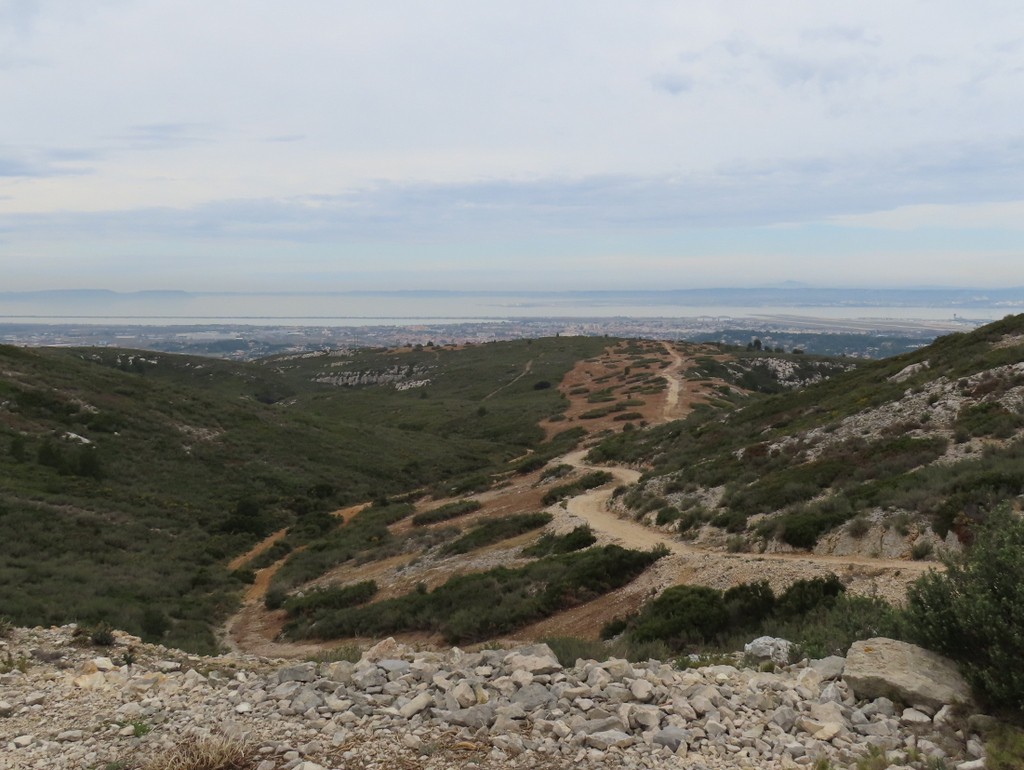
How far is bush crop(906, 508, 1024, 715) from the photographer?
19.4 feet

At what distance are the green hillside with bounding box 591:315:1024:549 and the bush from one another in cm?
764

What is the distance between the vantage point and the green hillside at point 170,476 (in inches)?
779

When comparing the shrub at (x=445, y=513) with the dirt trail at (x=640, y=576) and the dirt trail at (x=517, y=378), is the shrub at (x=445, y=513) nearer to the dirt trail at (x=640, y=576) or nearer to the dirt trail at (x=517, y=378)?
the dirt trail at (x=640, y=576)

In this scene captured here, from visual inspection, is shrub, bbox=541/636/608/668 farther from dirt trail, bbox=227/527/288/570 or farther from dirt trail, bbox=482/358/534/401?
dirt trail, bbox=482/358/534/401

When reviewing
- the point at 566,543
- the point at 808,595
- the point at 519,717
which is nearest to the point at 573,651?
the point at 519,717

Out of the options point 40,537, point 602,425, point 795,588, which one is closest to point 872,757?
point 795,588

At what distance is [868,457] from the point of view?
2042cm

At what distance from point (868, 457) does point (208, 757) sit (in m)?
20.7

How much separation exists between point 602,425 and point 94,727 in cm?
4895

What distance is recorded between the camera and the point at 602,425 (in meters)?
54.2

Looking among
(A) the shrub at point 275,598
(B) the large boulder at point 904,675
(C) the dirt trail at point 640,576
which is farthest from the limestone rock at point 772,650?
(A) the shrub at point 275,598

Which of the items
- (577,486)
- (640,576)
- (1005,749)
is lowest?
(577,486)

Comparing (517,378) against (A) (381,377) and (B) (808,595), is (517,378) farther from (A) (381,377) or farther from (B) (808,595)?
(B) (808,595)

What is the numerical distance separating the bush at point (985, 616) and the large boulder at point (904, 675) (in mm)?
178
